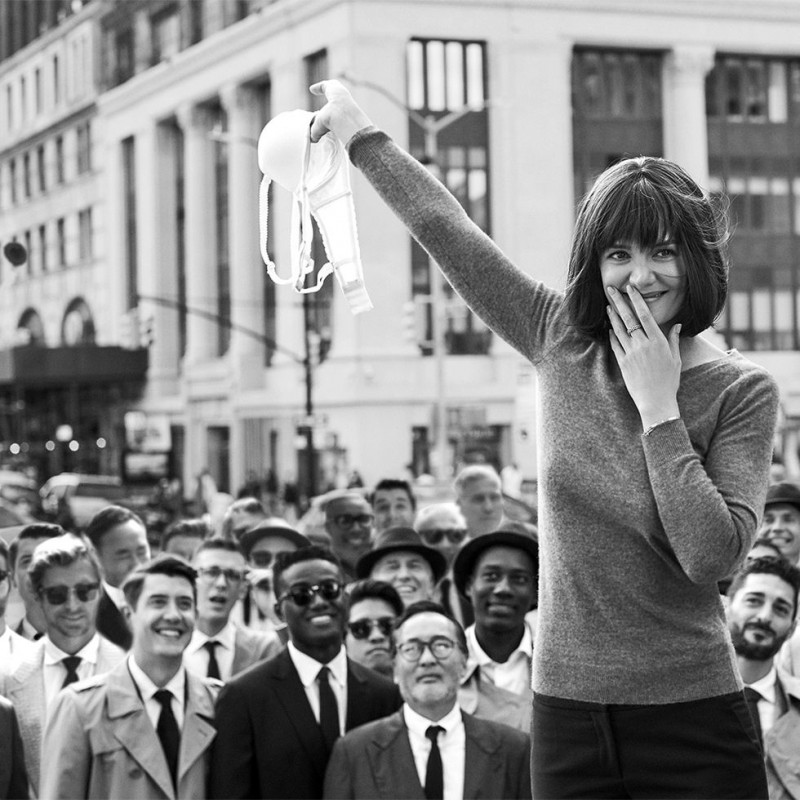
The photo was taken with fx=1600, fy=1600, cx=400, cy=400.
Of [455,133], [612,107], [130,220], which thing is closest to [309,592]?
[455,133]

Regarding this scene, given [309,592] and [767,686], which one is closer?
[767,686]

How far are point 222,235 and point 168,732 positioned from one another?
54.1 metres

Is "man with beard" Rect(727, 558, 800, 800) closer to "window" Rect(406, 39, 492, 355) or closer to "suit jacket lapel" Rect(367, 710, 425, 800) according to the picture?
"suit jacket lapel" Rect(367, 710, 425, 800)

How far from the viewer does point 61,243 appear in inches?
2820

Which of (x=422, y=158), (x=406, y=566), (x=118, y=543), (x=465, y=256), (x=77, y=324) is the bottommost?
(x=406, y=566)

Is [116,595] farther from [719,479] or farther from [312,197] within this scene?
[719,479]

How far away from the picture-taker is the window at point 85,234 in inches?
2714

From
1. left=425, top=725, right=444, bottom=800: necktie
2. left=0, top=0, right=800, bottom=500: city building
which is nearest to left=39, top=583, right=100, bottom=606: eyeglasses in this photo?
left=425, top=725, right=444, bottom=800: necktie

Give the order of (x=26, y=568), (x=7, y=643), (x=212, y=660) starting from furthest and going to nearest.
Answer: (x=212, y=660) < (x=26, y=568) < (x=7, y=643)

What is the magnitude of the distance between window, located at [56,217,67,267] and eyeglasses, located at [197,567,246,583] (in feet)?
211

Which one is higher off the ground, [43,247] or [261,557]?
[43,247]

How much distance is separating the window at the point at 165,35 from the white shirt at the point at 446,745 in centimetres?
5739

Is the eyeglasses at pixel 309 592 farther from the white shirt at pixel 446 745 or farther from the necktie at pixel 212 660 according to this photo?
the necktie at pixel 212 660

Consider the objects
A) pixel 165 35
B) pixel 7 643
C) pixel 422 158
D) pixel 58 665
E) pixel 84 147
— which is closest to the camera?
pixel 58 665
